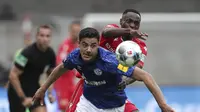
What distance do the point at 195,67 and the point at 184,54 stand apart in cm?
43

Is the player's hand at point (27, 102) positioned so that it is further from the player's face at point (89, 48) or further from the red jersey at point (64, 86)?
the red jersey at point (64, 86)

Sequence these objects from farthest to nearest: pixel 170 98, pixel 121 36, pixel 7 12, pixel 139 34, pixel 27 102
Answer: pixel 7 12 → pixel 170 98 → pixel 27 102 → pixel 121 36 → pixel 139 34

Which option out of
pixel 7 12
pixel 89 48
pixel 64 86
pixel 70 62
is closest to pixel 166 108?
pixel 89 48

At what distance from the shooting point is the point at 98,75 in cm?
699

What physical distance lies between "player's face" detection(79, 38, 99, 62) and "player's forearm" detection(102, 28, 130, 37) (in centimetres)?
28

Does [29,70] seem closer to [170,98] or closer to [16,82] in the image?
[16,82]

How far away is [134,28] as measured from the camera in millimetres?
7301

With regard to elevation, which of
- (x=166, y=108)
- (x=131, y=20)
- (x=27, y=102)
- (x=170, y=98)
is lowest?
(x=170, y=98)

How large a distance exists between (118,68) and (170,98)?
8.02m

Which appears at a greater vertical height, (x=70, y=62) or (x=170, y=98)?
(x=70, y=62)

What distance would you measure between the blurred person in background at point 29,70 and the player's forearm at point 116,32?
2.43 metres

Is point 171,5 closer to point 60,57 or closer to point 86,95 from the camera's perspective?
point 60,57

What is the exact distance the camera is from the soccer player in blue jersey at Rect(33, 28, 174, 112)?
22.0ft

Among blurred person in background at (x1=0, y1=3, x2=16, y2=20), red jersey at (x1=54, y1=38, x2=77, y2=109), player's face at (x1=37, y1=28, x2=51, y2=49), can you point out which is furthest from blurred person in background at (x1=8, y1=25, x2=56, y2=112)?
blurred person in background at (x1=0, y1=3, x2=16, y2=20)
